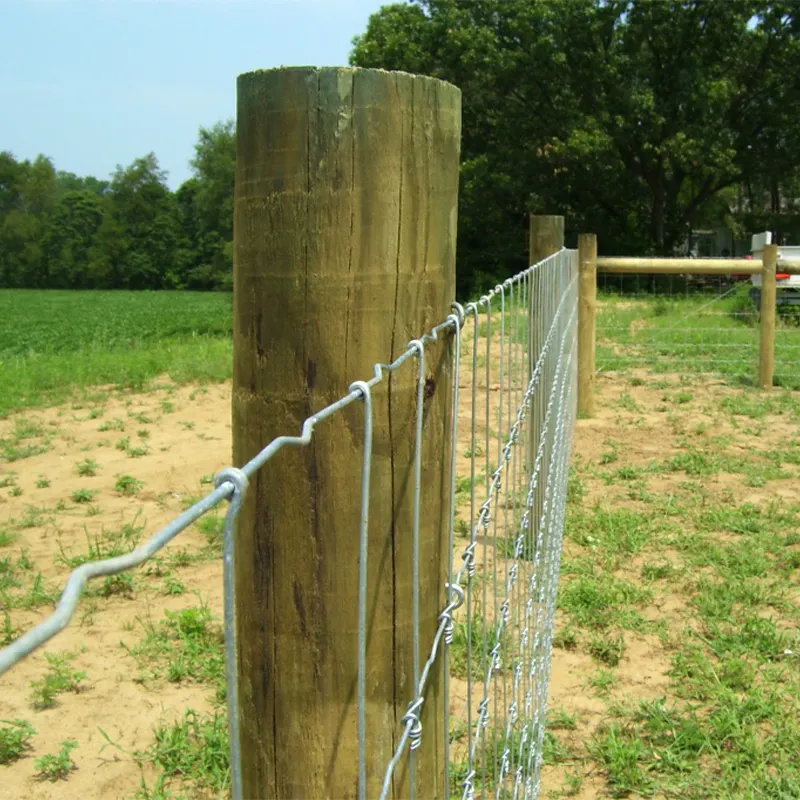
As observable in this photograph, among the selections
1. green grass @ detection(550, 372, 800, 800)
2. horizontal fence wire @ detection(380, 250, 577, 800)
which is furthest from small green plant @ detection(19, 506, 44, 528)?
green grass @ detection(550, 372, 800, 800)

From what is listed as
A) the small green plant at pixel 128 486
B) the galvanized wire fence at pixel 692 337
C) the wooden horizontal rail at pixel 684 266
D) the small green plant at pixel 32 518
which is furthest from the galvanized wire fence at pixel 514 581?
the galvanized wire fence at pixel 692 337

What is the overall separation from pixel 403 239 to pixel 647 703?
213 centimetres

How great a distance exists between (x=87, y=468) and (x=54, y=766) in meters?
3.60

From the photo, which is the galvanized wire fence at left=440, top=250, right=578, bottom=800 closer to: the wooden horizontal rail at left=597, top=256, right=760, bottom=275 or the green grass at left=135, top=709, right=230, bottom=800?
the green grass at left=135, top=709, right=230, bottom=800

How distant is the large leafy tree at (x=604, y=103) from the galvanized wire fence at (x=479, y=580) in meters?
19.7

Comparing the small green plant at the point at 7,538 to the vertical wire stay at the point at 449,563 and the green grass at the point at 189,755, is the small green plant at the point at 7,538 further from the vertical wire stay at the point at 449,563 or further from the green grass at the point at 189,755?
the vertical wire stay at the point at 449,563

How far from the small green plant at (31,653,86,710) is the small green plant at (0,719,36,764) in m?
0.17

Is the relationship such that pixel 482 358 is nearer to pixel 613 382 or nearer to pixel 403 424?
pixel 613 382

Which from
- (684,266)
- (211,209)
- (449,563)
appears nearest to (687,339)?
(684,266)

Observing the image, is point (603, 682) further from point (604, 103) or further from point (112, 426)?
point (604, 103)

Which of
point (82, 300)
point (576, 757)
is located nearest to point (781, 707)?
point (576, 757)

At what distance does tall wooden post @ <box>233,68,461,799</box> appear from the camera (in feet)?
4.29

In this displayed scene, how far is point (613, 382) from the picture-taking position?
9219 mm

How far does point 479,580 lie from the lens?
3955 mm
